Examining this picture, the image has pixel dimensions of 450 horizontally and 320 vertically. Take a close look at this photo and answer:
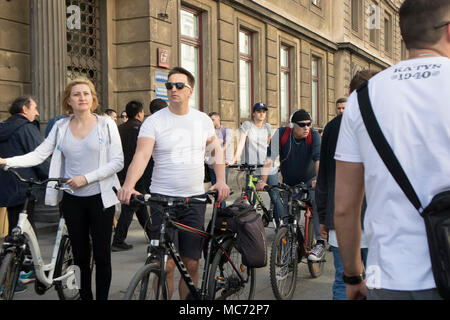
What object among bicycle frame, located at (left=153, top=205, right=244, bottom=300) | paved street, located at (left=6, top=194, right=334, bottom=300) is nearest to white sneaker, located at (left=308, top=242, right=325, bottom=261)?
paved street, located at (left=6, top=194, right=334, bottom=300)

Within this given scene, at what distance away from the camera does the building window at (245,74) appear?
14430 millimetres

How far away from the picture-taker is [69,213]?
148 inches

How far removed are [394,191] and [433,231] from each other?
0.17 meters

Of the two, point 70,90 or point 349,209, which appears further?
point 70,90

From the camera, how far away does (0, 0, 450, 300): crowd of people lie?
1.51m

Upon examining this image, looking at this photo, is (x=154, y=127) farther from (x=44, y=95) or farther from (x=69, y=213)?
(x=44, y=95)

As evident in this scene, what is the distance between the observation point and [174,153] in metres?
3.63

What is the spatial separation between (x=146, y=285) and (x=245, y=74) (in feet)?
40.6

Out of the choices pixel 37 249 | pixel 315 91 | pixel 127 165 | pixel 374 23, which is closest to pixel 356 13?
pixel 374 23

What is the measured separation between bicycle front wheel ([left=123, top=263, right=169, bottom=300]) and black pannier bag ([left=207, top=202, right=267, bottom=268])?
811mm

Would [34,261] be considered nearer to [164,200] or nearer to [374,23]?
[164,200]

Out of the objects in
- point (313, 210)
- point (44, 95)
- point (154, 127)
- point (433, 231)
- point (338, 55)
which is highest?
point (338, 55)

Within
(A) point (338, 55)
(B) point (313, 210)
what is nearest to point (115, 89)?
(B) point (313, 210)

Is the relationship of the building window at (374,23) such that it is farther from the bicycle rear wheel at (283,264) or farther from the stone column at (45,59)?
the bicycle rear wheel at (283,264)
